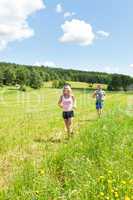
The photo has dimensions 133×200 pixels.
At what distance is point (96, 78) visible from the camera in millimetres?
120562

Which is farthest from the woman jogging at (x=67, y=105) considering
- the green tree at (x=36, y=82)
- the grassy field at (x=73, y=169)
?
the green tree at (x=36, y=82)

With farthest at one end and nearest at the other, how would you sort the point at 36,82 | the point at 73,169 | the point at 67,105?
1. the point at 36,82
2. the point at 67,105
3. the point at 73,169

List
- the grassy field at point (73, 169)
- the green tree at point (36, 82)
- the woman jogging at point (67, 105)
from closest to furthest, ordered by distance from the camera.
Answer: the grassy field at point (73, 169)
the woman jogging at point (67, 105)
the green tree at point (36, 82)

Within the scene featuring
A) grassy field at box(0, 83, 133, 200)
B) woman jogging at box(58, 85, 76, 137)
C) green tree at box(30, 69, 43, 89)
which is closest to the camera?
grassy field at box(0, 83, 133, 200)

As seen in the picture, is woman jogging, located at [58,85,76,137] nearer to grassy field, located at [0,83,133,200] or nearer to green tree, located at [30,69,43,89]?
grassy field, located at [0,83,133,200]

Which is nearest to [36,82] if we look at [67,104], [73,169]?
[67,104]

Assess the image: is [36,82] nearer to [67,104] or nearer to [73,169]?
[67,104]

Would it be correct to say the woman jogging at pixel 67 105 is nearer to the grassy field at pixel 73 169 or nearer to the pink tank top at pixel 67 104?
the pink tank top at pixel 67 104

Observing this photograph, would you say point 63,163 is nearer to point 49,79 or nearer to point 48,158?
point 48,158

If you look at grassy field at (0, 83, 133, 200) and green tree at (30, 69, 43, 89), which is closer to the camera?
grassy field at (0, 83, 133, 200)

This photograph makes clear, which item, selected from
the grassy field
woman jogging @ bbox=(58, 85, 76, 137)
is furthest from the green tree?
the grassy field

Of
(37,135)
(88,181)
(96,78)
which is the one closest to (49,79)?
(96,78)

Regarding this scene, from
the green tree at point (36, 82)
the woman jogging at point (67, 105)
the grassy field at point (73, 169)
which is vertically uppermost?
the green tree at point (36, 82)

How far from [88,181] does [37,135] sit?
7500 millimetres
